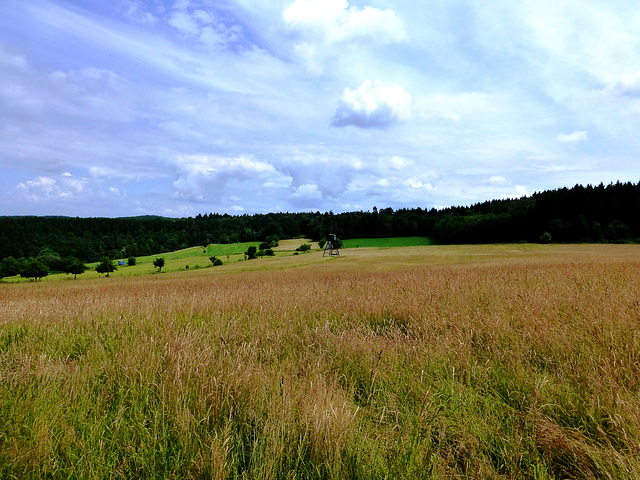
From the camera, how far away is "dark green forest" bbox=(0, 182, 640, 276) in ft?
251

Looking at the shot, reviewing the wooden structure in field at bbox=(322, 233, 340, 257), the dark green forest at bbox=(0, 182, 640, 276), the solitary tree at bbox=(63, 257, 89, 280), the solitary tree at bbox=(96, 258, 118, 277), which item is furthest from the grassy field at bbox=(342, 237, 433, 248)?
the solitary tree at bbox=(63, 257, 89, 280)

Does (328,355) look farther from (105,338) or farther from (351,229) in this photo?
(351,229)

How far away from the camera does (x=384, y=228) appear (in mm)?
119688

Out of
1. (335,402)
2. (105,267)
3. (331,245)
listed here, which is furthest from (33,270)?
(335,402)

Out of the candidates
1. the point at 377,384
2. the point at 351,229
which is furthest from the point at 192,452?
the point at 351,229

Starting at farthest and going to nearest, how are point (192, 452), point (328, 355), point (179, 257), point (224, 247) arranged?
point (224, 247)
point (179, 257)
point (328, 355)
point (192, 452)

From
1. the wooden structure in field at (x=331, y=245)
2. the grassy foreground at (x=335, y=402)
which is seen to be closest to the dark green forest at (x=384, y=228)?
the wooden structure in field at (x=331, y=245)

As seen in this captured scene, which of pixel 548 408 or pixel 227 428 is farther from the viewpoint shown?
pixel 548 408

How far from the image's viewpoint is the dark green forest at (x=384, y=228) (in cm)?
7656

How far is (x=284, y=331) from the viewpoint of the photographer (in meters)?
4.32

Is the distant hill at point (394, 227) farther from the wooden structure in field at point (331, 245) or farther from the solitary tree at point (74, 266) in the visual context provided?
the solitary tree at point (74, 266)

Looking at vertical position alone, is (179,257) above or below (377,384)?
below

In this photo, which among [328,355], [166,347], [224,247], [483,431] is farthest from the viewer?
[224,247]

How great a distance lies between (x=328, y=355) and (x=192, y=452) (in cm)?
190
